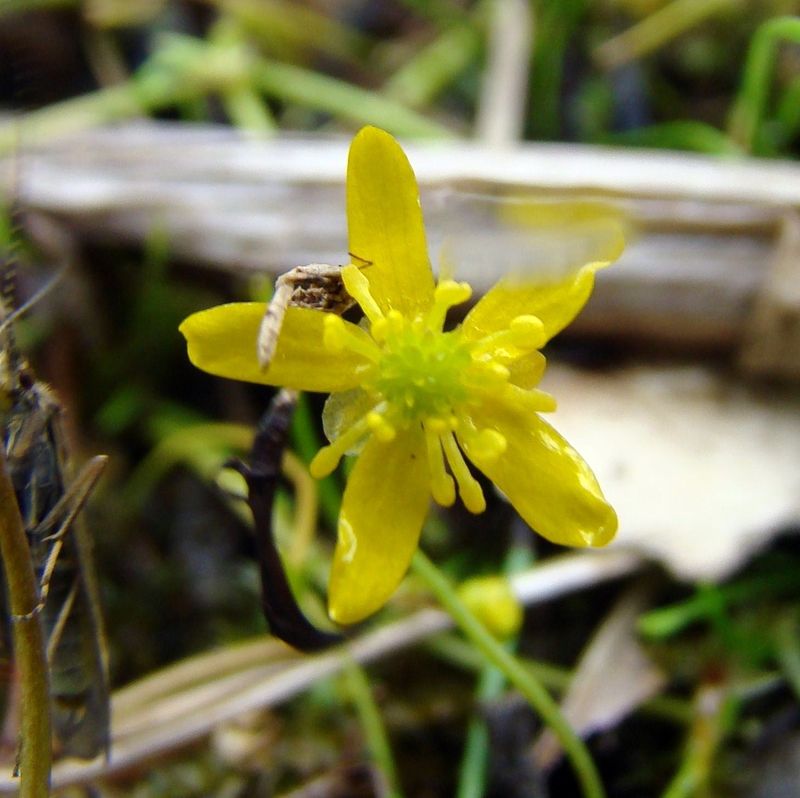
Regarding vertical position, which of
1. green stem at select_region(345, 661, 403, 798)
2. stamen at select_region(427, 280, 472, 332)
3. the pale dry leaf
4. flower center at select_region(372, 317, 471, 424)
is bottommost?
green stem at select_region(345, 661, 403, 798)

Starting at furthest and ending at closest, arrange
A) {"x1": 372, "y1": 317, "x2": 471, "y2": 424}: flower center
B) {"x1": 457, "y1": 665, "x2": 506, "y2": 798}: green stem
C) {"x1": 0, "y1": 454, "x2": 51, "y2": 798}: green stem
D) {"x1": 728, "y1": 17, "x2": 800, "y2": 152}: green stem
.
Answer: {"x1": 728, "y1": 17, "x2": 800, "y2": 152}: green stem < {"x1": 457, "y1": 665, "x2": 506, "y2": 798}: green stem < {"x1": 372, "y1": 317, "x2": 471, "y2": 424}: flower center < {"x1": 0, "y1": 454, "x2": 51, "y2": 798}: green stem

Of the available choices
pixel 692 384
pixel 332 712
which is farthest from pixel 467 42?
pixel 332 712

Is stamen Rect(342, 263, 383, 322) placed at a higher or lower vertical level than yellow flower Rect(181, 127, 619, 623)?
higher

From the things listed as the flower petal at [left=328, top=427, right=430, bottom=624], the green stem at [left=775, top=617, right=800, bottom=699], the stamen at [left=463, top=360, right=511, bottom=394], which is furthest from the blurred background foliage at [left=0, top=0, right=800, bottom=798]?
the stamen at [left=463, top=360, right=511, bottom=394]

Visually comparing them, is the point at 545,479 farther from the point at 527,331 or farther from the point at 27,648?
the point at 27,648

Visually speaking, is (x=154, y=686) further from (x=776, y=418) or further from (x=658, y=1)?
(x=658, y=1)

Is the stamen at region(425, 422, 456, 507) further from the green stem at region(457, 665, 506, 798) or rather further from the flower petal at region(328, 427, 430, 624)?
the green stem at region(457, 665, 506, 798)
